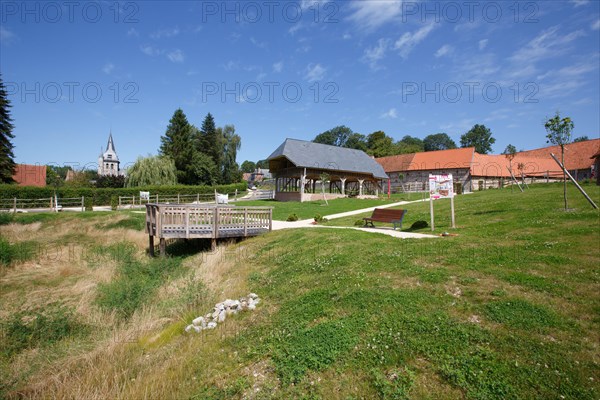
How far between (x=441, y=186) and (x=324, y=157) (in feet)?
90.2

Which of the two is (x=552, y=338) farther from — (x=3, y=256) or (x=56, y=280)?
(x=3, y=256)

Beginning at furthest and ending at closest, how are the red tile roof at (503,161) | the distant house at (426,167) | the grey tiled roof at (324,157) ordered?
1. the distant house at (426,167)
2. the red tile roof at (503,161)
3. the grey tiled roof at (324,157)

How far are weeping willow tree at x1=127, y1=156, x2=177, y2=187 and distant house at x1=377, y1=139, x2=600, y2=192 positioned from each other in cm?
3277

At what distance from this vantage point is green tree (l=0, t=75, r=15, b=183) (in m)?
34.6

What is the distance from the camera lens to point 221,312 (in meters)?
7.16

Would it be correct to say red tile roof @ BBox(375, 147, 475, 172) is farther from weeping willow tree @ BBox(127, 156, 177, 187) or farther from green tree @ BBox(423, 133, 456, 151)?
green tree @ BBox(423, 133, 456, 151)

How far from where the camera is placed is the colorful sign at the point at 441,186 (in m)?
12.5

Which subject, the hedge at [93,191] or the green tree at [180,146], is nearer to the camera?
the hedge at [93,191]

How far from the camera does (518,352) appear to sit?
14.6 ft

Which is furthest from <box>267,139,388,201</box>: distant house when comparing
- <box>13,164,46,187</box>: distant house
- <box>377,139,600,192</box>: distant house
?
<box>13,164,46,187</box>: distant house

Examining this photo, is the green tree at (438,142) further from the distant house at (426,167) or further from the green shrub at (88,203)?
the green shrub at (88,203)

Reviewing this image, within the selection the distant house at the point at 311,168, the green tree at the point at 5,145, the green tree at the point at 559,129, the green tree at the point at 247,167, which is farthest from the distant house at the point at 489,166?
the green tree at the point at 247,167

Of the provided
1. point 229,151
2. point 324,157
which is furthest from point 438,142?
point 324,157

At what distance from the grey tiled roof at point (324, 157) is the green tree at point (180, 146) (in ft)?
66.3
